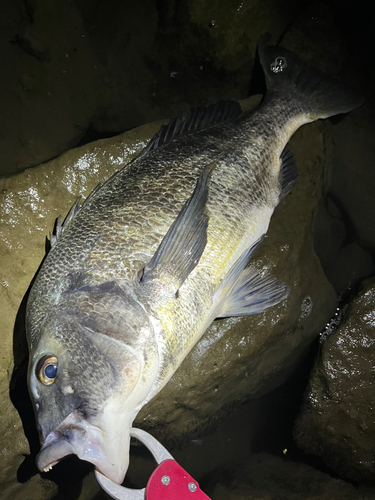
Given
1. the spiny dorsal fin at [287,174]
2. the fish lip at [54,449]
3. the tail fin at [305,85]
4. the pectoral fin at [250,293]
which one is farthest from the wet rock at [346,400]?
the fish lip at [54,449]

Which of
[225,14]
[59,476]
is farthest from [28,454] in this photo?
[225,14]

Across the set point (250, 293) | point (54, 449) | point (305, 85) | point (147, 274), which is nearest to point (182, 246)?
point (147, 274)

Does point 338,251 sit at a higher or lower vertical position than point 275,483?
higher

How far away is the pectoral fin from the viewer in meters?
2.52

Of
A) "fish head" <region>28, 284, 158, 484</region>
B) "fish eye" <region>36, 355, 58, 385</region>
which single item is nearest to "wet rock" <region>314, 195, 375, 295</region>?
"fish head" <region>28, 284, 158, 484</region>

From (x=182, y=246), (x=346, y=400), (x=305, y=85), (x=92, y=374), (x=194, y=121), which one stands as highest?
(x=305, y=85)

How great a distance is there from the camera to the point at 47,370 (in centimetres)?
177

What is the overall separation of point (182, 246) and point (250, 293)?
830 millimetres

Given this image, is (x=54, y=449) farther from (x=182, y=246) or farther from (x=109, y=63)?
(x=109, y=63)

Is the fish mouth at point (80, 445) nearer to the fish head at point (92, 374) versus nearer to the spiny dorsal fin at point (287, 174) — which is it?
the fish head at point (92, 374)

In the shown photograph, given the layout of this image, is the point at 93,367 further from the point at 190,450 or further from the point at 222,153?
the point at 190,450

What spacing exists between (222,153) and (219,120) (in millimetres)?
445

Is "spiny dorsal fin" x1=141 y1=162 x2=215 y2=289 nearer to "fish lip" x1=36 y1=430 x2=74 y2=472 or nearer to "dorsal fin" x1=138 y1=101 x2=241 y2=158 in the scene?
"dorsal fin" x1=138 y1=101 x2=241 y2=158

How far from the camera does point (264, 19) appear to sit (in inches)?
134
